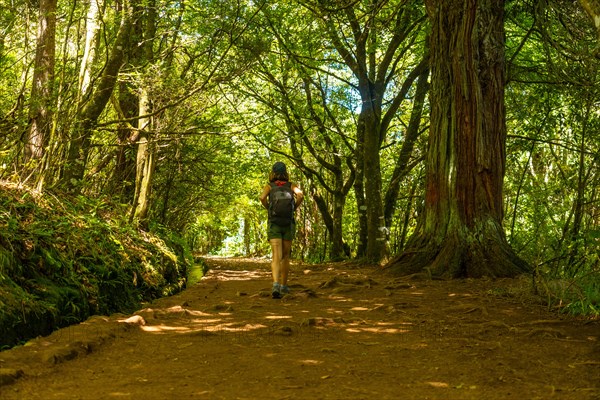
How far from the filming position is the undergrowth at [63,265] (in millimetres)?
5645

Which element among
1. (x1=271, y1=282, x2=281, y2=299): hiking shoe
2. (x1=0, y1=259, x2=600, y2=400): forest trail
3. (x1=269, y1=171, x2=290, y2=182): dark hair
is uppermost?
(x1=269, y1=171, x2=290, y2=182): dark hair

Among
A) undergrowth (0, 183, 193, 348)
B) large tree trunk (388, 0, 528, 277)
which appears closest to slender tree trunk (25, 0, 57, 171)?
undergrowth (0, 183, 193, 348)

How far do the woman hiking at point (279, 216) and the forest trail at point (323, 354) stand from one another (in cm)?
97

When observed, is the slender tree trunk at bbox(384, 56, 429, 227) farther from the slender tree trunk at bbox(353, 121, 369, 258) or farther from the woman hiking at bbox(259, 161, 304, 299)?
the woman hiking at bbox(259, 161, 304, 299)

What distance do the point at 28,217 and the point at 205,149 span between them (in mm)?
10084

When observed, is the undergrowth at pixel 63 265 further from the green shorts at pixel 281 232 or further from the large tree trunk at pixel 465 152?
the large tree trunk at pixel 465 152

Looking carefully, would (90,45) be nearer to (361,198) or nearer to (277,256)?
(277,256)

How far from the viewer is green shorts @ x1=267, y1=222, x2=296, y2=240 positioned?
8.99 meters

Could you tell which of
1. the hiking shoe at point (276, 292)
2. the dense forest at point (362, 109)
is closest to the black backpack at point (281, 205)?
the hiking shoe at point (276, 292)

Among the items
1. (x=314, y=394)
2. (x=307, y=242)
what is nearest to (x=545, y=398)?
(x=314, y=394)

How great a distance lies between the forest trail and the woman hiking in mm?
971

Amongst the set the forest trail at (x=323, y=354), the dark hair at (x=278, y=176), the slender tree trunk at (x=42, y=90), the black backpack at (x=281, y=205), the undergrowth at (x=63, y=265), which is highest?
the slender tree trunk at (x=42, y=90)

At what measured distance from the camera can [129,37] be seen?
11781mm

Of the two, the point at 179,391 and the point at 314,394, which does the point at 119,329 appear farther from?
the point at 314,394
